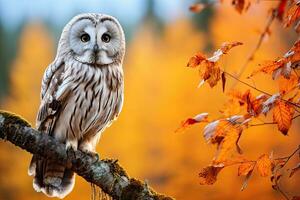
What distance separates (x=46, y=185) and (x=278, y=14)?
4.33 feet

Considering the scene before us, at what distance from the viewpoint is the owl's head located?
2.26 meters

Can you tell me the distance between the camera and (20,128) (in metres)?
1.75

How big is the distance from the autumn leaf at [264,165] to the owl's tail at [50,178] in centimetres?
80

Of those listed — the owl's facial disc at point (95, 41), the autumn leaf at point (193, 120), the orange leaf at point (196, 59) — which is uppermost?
the owl's facial disc at point (95, 41)

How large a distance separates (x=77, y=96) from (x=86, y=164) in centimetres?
41

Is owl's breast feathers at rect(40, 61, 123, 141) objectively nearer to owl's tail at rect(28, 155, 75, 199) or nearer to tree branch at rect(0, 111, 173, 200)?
owl's tail at rect(28, 155, 75, 199)

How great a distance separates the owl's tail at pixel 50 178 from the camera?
7.07ft

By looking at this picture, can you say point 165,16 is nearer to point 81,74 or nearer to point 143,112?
point 143,112

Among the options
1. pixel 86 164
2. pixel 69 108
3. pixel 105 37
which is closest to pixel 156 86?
pixel 105 37

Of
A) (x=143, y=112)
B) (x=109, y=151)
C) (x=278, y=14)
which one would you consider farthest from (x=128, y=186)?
(x=143, y=112)

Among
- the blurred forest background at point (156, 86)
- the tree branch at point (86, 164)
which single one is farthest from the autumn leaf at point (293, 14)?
the blurred forest background at point (156, 86)

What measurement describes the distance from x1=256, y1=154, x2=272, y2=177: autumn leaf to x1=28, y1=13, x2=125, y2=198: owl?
726 millimetres

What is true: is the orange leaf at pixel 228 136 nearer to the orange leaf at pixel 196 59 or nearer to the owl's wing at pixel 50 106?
the orange leaf at pixel 196 59

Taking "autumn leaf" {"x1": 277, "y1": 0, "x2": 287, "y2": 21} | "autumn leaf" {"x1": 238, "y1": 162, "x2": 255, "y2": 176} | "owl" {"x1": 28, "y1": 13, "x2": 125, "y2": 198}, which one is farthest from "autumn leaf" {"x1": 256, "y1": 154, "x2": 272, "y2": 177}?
"owl" {"x1": 28, "y1": 13, "x2": 125, "y2": 198}
